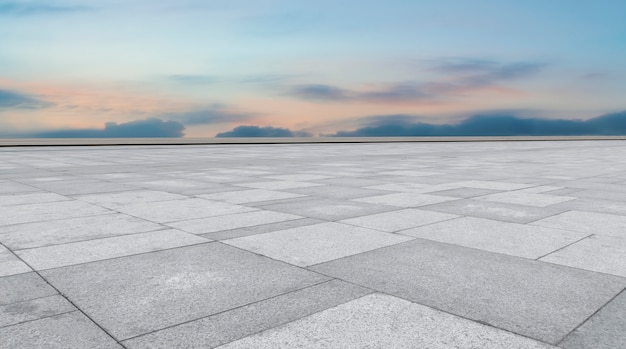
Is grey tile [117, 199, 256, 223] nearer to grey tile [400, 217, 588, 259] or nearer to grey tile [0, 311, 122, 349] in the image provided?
grey tile [400, 217, 588, 259]

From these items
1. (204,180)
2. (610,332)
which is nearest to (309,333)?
(610,332)

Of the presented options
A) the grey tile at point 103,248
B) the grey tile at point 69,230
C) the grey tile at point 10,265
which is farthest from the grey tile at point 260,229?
the grey tile at point 10,265

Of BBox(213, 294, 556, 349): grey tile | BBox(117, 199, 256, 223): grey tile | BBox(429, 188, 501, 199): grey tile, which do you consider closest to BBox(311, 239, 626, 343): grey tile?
BBox(213, 294, 556, 349): grey tile

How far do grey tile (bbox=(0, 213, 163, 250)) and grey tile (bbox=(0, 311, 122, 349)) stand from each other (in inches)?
116

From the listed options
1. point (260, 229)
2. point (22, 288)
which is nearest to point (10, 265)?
point (22, 288)

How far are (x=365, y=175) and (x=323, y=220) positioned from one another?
27.5 ft

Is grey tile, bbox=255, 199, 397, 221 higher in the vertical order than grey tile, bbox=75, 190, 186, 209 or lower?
lower

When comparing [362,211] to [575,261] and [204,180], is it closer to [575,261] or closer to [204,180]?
[575,261]

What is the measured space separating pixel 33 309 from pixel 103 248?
2.14m

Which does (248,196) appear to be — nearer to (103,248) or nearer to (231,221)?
(231,221)

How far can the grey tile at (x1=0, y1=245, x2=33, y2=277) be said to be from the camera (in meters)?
5.43

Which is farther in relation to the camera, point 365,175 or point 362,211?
point 365,175

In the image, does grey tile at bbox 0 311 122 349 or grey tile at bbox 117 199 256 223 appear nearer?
grey tile at bbox 0 311 122 349

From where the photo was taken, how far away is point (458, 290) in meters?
4.85
